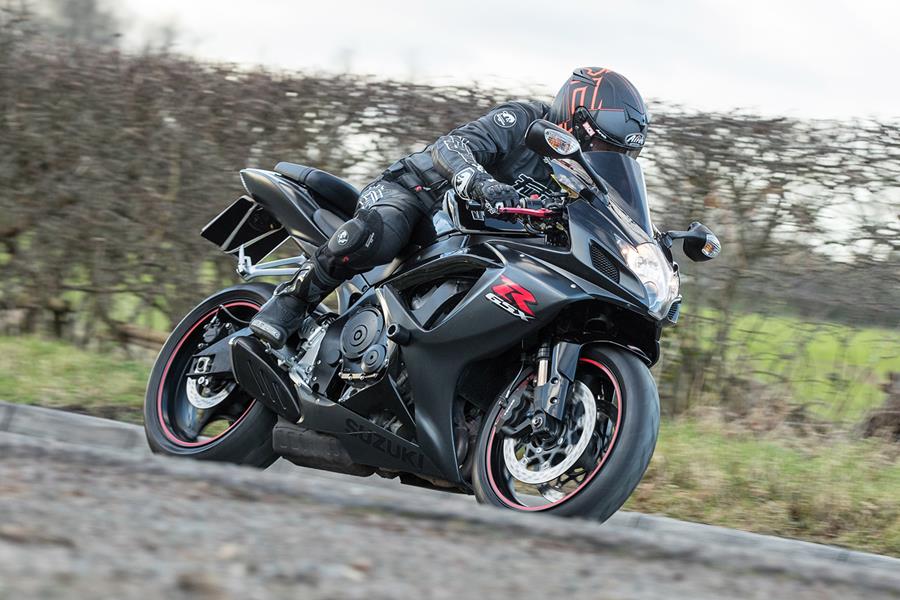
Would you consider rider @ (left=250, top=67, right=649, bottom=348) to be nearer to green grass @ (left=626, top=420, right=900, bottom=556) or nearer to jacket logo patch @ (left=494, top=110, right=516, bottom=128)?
jacket logo patch @ (left=494, top=110, right=516, bottom=128)

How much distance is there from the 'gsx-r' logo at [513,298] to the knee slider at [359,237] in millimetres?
605

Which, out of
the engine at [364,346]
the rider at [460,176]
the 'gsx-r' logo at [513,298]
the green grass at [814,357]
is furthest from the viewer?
the green grass at [814,357]

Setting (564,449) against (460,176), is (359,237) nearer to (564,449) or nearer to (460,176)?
(460,176)

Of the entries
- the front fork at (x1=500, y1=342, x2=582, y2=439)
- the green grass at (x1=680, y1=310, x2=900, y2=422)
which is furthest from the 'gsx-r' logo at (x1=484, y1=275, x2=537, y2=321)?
the green grass at (x1=680, y1=310, x2=900, y2=422)

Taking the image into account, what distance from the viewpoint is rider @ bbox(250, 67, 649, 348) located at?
429 cm

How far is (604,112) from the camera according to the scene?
429 cm

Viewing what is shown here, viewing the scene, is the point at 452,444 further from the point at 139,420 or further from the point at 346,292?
the point at 139,420

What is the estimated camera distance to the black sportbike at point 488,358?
3.90 meters

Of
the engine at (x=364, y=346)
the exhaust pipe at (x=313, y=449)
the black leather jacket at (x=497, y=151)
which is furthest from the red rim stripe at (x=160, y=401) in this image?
the black leather jacket at (x=497, y=151)

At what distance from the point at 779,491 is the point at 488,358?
5.99 feet

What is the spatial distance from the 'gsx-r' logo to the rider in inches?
11.1

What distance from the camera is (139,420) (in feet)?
20.7

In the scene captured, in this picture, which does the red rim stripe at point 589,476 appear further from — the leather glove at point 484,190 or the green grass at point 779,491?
the green grass at point 779,491

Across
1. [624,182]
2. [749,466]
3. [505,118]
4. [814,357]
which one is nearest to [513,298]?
[624,182]
